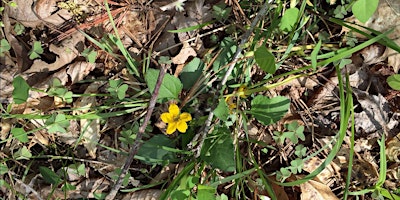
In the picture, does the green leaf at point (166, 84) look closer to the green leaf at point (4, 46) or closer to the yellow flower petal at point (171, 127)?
the yellow flower petal at point (171, 127)

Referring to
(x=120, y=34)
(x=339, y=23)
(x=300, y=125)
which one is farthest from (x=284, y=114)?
(x=120, y=34)

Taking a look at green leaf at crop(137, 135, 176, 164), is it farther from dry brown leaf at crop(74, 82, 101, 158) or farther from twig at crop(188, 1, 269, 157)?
dry brown leaf at crop(74, 82, 101, 158)

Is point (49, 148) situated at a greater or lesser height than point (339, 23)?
lesser

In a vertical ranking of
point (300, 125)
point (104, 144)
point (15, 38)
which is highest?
point (15, 38)

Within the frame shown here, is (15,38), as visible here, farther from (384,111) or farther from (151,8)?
(384,111)

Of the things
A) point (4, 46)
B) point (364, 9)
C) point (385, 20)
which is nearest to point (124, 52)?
point (4, 46)

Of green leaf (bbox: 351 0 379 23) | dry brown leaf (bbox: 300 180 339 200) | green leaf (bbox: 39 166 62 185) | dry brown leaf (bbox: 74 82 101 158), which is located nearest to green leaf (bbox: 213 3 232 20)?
green leaf (bbox: 351 0 379 23)

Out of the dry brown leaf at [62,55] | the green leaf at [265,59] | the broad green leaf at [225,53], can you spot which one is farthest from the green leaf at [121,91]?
the green leaf at [265,59]
